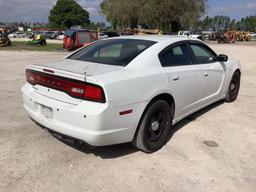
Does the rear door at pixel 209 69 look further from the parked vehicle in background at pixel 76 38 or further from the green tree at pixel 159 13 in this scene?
the green tree at pixel 159 13

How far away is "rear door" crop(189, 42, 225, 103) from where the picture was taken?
5.18m

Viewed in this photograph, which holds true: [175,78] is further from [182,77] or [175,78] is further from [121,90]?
[121,90]

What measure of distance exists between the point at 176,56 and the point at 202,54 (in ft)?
3.65

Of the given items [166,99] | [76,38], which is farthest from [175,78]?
[76,38]

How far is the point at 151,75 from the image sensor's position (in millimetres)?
3928

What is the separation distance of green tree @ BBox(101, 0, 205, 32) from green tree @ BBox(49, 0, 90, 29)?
55.4 m

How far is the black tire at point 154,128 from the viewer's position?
390 cm

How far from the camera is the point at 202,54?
218 inches

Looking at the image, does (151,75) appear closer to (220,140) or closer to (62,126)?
(62,126)

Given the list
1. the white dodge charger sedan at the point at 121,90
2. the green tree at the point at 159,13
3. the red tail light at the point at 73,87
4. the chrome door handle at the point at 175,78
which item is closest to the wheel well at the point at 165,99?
the white dodge charger sedan at the point at 121,90

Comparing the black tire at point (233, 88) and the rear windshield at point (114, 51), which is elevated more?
the rear windshield at point (114, 51)

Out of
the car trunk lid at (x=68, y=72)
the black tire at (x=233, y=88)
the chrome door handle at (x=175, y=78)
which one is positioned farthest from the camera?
the black tire at (x=233, y=88)

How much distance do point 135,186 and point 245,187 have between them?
3.99ft

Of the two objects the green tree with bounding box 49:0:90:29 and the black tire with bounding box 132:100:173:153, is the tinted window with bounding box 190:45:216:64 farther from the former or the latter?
the green tree with bounding box 49:0:90:29
